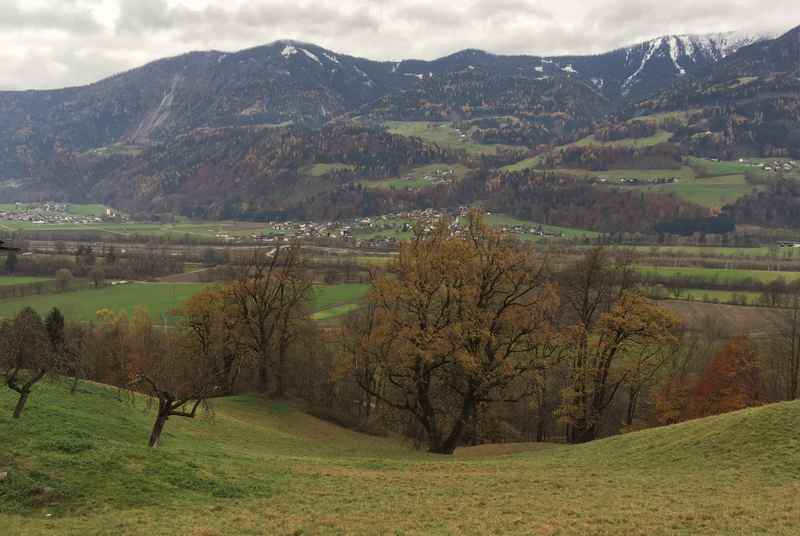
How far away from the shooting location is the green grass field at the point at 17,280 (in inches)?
3745

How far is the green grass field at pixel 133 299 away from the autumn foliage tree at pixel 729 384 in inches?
1813

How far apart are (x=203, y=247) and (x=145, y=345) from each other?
96.2 m

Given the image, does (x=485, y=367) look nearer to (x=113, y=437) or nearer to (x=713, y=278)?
(x=113, y=437)

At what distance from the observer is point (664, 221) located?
169750mm

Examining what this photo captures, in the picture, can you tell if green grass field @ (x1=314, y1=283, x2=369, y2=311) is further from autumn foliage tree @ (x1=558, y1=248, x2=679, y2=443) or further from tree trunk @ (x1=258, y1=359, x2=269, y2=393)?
autumn foliage tree @ (x1=558, y1=248, x2=679, y2=443)

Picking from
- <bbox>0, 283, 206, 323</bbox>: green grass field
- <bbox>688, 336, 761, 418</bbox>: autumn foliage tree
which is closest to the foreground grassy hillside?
<bbox>688, 336, 761, 418</bbox>: autumn foliage tree

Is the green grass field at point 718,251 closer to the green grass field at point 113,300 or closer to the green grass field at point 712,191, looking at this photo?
the green grass field at point 712,191

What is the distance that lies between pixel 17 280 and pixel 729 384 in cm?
10589

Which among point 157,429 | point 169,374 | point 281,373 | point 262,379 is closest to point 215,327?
point 262,379

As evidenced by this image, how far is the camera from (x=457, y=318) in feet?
104

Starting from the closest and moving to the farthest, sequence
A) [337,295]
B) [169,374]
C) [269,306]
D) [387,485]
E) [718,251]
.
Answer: [387,485]
[169,374]
[269,306]
[337,295]
[718,251]

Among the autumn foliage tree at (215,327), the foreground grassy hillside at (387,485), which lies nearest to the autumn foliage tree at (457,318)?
the foreground grassy hillside at (387,485)

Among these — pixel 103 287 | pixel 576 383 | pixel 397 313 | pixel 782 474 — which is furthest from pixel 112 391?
pixel 103 287

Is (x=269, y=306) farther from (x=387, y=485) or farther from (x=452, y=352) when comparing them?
(x=387, y=485)
